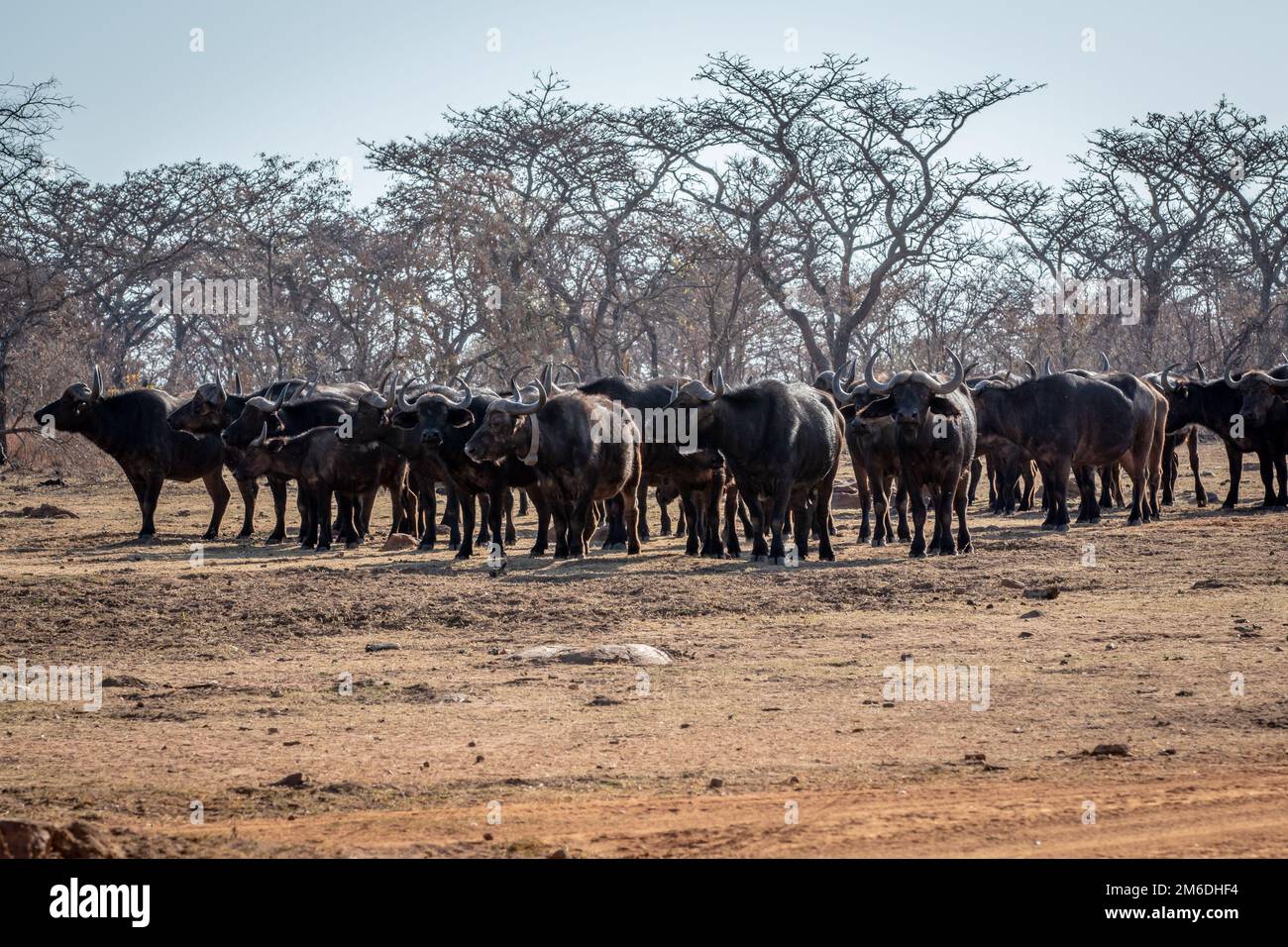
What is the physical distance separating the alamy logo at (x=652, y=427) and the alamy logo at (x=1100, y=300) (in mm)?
28352

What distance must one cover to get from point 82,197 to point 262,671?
3433cm

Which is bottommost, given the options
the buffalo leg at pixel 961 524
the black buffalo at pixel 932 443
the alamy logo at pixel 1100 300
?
the buffalo leg at pixel 961 524

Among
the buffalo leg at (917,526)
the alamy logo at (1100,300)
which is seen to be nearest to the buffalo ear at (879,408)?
the buffalo leg at (917,526)

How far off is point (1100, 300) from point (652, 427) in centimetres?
3116

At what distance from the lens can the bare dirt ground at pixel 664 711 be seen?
6027 mm

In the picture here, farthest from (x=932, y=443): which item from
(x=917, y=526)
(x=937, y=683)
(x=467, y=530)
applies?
(x=937, y=683)

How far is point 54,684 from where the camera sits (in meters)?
9.54

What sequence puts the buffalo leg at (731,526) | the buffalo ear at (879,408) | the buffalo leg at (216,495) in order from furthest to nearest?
the buffalo leg at (216,495)
the buffalo leg at (731,526)
the buffalo ear at (879,408)

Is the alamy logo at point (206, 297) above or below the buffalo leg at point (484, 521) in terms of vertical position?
above

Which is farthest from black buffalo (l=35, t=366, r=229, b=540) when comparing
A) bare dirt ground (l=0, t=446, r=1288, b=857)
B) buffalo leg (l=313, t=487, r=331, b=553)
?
bare dirt ground (l=0, t=446, r=1288, b=857)

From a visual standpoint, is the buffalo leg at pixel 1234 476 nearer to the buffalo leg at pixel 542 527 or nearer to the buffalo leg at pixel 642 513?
the buffalo leg at pixel 642 513
